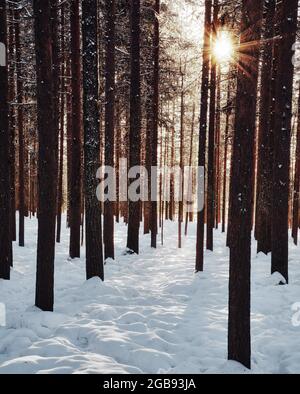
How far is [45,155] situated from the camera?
6.97 metres

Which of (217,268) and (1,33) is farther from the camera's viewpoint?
(217,268)

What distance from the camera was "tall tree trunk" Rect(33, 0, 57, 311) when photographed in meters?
6.77

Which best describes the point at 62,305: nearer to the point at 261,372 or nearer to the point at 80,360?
the point at 80,360

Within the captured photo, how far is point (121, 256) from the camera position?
13.9 m

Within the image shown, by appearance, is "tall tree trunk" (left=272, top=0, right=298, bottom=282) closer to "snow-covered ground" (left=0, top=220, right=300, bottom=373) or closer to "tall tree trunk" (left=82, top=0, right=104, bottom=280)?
"snow-covered ground" (left=0, top=220, right=300, bottom=373)

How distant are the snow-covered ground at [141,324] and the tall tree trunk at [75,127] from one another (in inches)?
55.7

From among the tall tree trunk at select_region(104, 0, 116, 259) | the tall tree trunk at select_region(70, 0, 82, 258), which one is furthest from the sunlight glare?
the tall tree trunk at select_region(70, 0, 82, 258)

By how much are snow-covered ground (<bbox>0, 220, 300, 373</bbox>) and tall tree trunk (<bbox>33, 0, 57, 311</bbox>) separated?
63cm

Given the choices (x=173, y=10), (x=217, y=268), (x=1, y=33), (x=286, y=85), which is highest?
(x=173, y=10)

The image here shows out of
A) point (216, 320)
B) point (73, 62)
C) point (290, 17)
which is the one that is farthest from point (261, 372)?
point (73, 62)

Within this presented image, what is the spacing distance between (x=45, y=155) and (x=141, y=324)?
3568 mm

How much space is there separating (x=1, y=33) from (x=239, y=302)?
28.0ft

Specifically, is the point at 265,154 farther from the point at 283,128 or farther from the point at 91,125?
the point at 91,125

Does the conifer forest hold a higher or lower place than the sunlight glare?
lower
